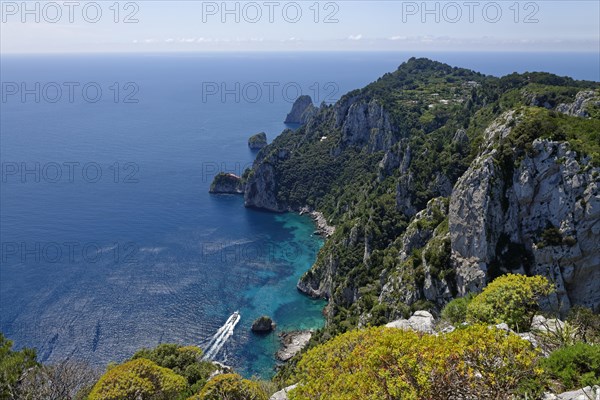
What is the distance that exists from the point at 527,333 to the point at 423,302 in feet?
79.5

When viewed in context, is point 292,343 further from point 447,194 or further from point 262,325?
point 447,194

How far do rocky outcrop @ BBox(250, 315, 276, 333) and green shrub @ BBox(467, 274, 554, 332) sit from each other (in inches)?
1908

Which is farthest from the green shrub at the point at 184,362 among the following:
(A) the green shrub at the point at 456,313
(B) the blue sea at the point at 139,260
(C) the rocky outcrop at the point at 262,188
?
(C) the rocky outcrop at the point at 262,188

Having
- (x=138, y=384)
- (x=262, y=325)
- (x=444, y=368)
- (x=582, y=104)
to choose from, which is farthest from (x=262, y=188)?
(x=444, y=368)

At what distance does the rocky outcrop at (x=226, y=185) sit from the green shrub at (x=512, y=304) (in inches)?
4429

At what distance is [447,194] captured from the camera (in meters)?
65.9

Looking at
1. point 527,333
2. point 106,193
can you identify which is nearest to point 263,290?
point 527,333

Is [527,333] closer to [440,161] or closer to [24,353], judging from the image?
[24,353]

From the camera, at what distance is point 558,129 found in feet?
137

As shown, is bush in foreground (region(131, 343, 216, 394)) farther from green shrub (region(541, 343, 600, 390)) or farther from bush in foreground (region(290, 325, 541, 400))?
green shrub (region(541, 343, 600, 390))

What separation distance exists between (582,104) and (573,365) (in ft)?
170

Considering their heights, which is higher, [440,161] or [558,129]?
[558,129]

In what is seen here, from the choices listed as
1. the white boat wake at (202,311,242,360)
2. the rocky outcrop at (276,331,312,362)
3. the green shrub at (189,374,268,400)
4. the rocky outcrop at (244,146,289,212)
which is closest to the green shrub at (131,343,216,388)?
the green shrub at (189,374,268,400)

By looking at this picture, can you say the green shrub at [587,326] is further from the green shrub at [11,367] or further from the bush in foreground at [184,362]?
the green shrub at [11,367]
